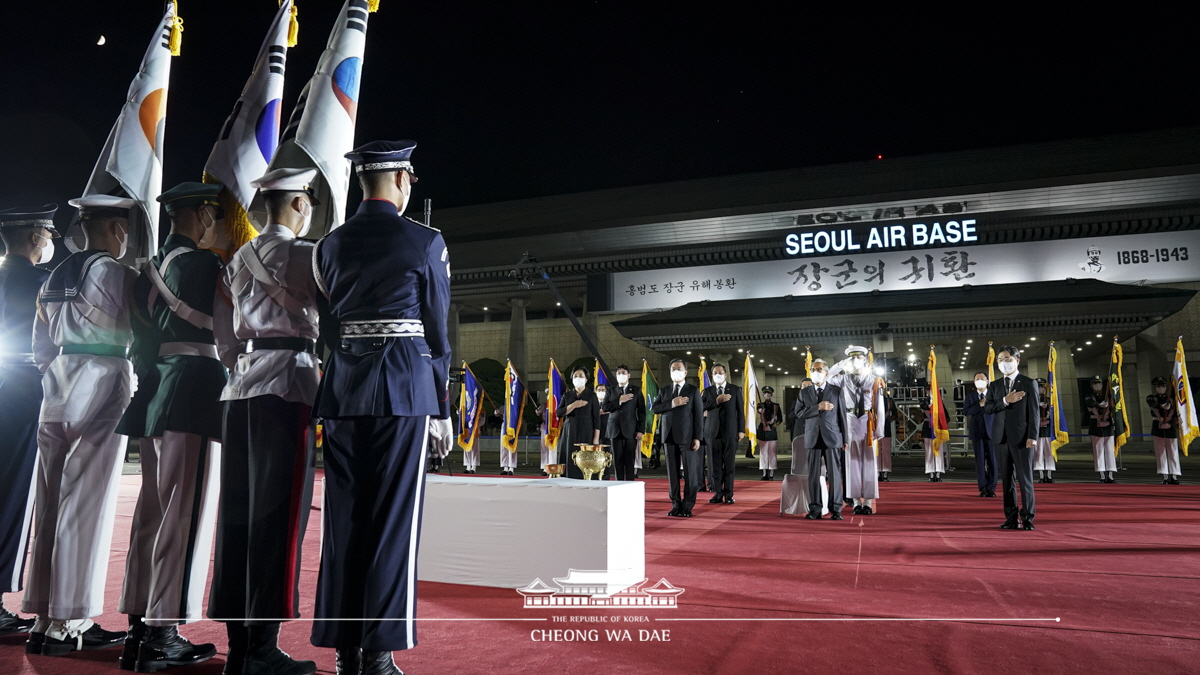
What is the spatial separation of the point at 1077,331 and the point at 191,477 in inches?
648

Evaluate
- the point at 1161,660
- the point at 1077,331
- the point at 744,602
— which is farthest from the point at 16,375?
the point at 1077,331

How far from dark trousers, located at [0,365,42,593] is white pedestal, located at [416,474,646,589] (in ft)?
5.83

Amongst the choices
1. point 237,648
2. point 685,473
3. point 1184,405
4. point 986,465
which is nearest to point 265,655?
point 237,648

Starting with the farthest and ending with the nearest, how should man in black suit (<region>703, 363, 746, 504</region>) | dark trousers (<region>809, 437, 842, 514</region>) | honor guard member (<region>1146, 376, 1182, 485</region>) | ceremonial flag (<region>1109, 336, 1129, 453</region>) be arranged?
ceremonial flag (<region>1109, 336, 1129, 453</region>)
honor guard member (<region>1146, 376, 1182, 485</region>)
man in black suit (<region>703, 363, 746, 504</region>)
dark trousers (<region>809, 437, 842, 514</region>)

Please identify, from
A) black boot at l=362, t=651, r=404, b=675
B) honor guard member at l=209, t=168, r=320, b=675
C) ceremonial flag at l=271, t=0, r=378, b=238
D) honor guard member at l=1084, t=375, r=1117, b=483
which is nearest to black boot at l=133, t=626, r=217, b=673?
honor guard member at l=209, t=168, r=320, b=675

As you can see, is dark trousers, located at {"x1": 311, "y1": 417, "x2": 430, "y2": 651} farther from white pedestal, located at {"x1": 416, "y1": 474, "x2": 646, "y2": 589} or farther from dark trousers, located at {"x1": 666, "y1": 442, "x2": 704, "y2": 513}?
dark trousers, located at {"x1": 666, "y1": 442, "x2": 704, "y2": 513}

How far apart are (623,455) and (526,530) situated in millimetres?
5149

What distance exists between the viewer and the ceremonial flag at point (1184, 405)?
11016 millimetres

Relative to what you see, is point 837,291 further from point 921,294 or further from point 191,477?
point 191,477

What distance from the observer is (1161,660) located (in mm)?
2502

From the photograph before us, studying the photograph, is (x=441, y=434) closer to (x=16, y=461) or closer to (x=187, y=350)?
(x=187, y=350)

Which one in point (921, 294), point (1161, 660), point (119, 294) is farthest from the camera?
point (921, 294)

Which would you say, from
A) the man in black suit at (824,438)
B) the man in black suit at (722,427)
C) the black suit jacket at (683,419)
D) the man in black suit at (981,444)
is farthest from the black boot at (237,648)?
the man in black suit at (981,444)

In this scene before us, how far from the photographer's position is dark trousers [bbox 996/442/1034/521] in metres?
6.12
